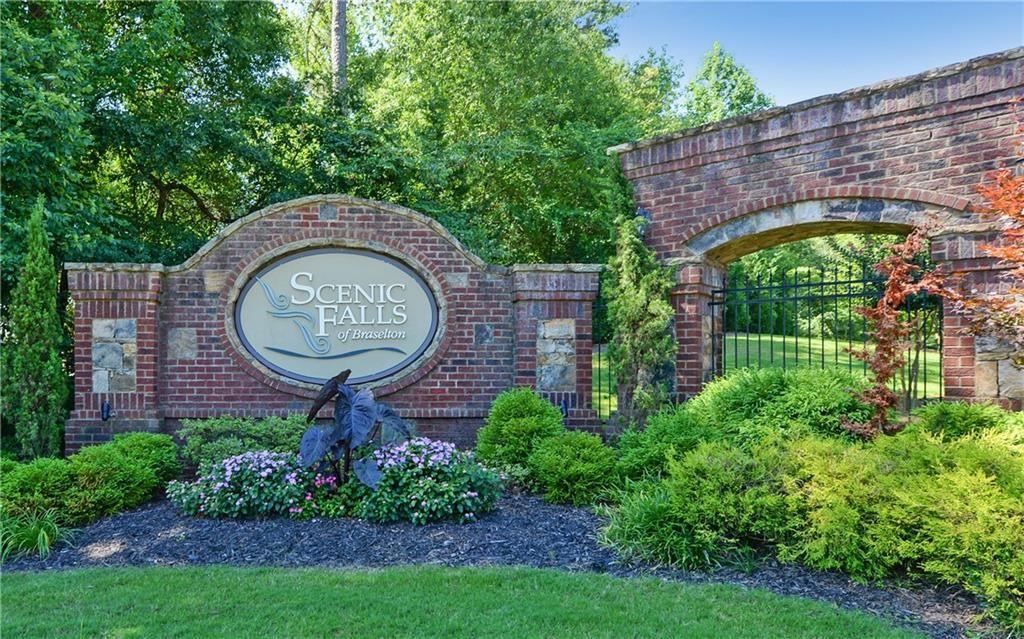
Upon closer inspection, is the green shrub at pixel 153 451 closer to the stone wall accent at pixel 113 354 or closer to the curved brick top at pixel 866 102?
the stone wall accent at pixel 113 354

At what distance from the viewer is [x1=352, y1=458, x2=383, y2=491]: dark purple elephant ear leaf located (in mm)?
4949

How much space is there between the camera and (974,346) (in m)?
5.86

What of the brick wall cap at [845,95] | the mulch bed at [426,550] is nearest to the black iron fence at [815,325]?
the brick wall cap at [845,95]

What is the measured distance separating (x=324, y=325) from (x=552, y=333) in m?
2.24

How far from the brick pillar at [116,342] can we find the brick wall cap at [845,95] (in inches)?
196

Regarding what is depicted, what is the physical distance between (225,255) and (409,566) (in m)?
4.06

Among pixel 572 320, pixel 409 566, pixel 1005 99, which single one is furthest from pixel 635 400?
pixel 1005 99

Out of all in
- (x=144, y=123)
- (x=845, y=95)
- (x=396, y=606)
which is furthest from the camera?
Answer: (x=144, y=123)

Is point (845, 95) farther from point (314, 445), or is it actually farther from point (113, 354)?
point (113, 354)

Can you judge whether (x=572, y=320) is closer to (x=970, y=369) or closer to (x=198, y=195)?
(x=970, y=369)

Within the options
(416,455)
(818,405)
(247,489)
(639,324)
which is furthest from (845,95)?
(247,489)

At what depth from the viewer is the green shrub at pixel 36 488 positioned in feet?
16.0

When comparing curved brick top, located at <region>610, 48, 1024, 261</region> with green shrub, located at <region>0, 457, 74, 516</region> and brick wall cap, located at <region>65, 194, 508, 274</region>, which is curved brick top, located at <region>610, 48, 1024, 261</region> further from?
green shrub, located at <region>0, 457, 74, 516</region>

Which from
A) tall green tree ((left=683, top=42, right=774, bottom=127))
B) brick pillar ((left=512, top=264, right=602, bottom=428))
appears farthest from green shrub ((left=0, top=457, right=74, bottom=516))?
tall green tree ((left=683, top=42, right=774, bottom=127))
